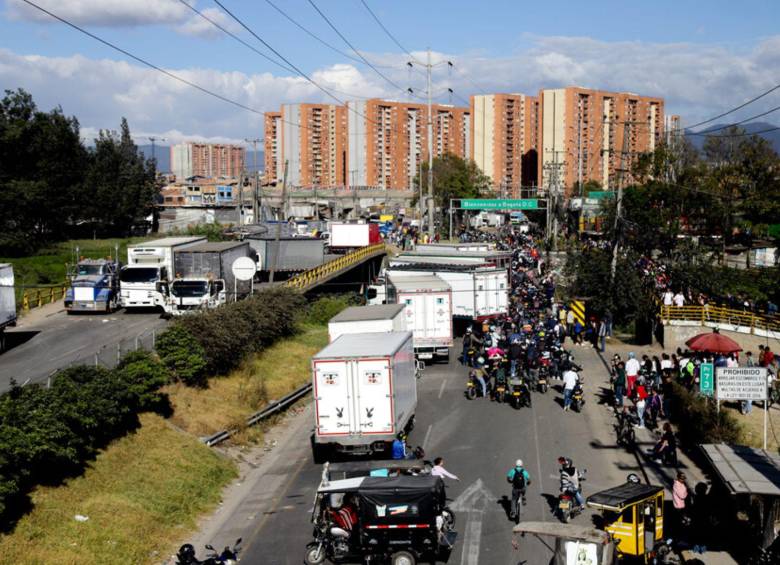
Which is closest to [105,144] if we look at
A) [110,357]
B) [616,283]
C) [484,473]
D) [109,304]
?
[109,304]

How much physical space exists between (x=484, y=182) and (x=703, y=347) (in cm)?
10583

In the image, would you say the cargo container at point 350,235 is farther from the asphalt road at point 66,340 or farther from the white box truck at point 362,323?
the white box truck at point 362,323

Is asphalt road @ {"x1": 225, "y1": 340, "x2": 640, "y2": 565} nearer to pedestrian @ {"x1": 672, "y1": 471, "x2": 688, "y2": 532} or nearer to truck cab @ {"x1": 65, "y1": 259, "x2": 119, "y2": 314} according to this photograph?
pedestrian @ {"x1": 672, "y1": 471, "x2": 688, "y2": 532}

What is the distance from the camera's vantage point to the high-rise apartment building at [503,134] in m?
173

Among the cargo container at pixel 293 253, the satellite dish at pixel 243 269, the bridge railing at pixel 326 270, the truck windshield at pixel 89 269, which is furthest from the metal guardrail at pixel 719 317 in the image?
the truck windshield at pixel 89 269

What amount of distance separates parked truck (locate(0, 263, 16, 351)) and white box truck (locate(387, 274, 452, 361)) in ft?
44.5

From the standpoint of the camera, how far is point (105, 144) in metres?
92.2

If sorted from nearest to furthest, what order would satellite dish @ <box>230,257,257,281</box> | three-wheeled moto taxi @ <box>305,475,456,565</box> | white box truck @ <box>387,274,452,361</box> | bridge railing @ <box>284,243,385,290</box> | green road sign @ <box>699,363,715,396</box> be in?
1. three-wheeled moto taxi @ <box>305,475,456,565</box>
2. green road sign @ <box>699,363,715,396</box>
3. white box truck @ <box>387,274,452,361</box>
4. satellite dish @ <box>230,257,257,281</box>
5. bridge railing @ <box>284,243,385,290</box>

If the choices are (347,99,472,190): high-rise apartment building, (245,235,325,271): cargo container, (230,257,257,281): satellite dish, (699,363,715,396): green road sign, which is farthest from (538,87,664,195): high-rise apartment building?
(699,363,715,396): green road sign

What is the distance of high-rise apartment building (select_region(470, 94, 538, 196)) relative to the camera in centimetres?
17300

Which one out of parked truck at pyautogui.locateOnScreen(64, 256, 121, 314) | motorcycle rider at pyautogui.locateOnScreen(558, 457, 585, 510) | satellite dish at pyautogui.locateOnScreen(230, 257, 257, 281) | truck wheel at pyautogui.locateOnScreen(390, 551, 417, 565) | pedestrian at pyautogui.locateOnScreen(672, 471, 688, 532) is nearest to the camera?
truck wheel at pyautogui.locateOnScreen(390, 551, 417, 565)

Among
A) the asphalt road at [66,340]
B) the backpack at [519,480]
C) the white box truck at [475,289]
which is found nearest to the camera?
the backpack at [519,480]

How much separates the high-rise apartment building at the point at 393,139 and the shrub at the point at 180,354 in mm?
153074

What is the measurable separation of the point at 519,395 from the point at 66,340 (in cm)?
1629
